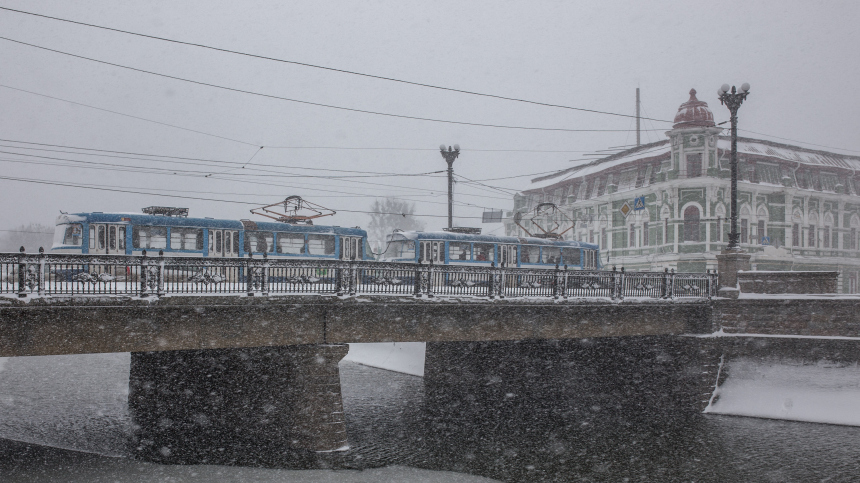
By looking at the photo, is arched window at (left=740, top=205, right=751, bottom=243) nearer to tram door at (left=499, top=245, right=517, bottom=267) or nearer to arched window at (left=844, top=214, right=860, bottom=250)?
arched window at (left=844, top=214, right=860, bottom=250)

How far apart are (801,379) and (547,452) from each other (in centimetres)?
975

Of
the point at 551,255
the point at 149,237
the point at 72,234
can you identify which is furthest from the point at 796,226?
the point at 72,234

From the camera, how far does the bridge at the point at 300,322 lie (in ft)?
38.1

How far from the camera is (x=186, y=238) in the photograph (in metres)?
21.7

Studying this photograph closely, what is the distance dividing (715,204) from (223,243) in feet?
97.7

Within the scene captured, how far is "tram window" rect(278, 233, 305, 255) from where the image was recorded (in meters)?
23.9

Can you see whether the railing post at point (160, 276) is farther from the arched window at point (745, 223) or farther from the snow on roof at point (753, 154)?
the arched window at point (745, 223)

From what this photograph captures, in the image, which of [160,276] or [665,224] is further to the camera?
[665,224]

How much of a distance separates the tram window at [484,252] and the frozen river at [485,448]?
23.8 ft

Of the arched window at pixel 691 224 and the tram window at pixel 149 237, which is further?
the arched window at pixel 691 224

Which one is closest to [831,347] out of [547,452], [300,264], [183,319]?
[547,452]

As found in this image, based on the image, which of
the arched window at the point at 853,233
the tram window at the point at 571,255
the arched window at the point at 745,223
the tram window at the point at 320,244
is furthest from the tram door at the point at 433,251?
the arched window at the point at 853,233

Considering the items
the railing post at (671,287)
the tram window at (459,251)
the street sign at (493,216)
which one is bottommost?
the railing post at (671,287)

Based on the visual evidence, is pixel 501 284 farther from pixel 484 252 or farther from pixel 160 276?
pixel 484 252
